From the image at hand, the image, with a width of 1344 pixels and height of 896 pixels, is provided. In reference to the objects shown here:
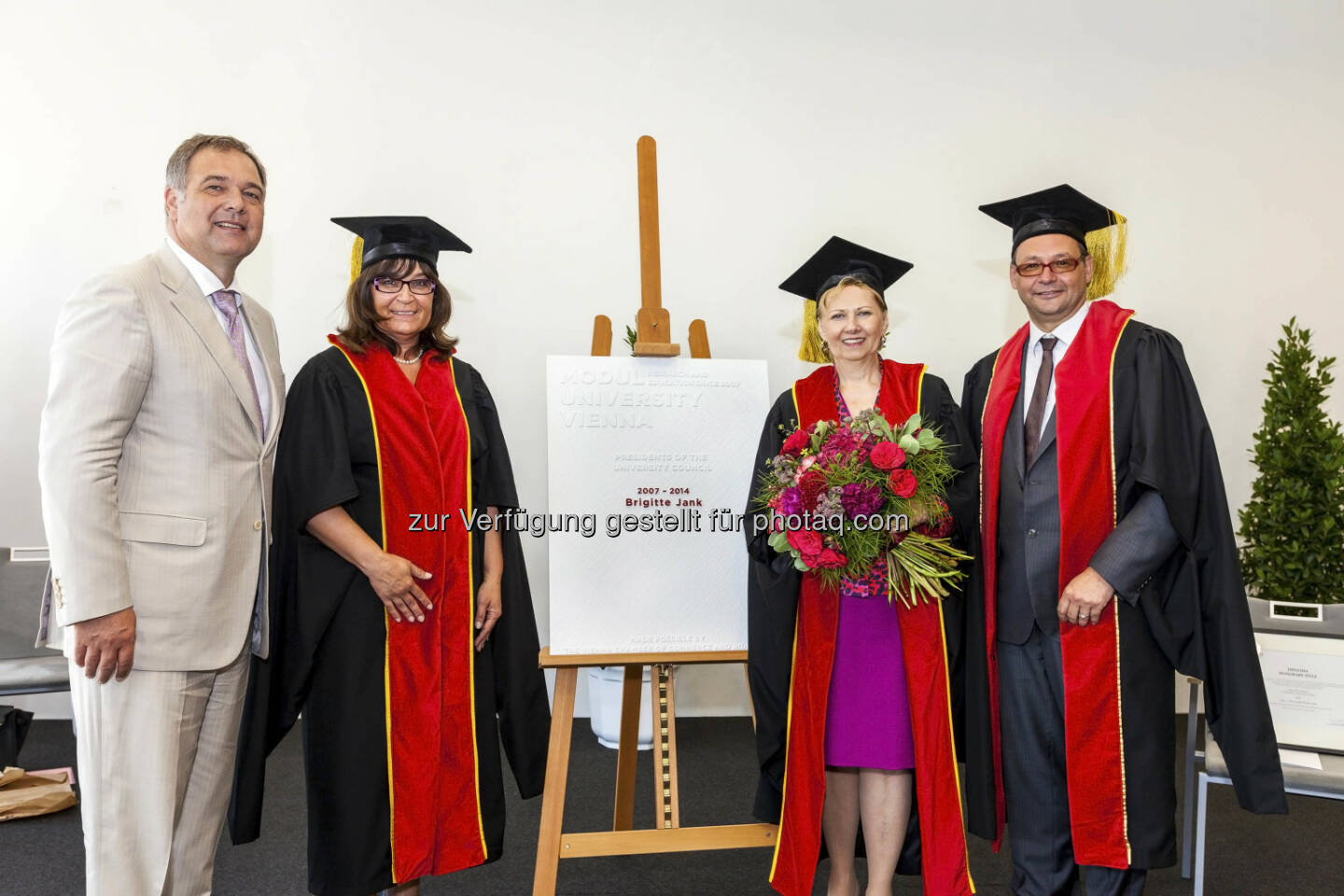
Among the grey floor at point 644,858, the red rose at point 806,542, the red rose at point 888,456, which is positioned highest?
the red rose at point 888,456

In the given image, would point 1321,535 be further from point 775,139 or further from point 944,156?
point 775,139

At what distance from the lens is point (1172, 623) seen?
2.31m

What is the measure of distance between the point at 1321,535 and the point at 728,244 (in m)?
3.22

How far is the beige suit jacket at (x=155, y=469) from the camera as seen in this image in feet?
5.94

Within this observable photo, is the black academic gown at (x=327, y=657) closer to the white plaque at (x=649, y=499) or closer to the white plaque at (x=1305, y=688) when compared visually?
the white plaque at (x=649, y=499)

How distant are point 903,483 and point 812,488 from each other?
21cm

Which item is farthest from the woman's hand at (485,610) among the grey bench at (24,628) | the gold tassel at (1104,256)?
the grey bench at (24,628)

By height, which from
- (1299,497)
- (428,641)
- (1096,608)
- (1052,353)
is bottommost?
(428,641)

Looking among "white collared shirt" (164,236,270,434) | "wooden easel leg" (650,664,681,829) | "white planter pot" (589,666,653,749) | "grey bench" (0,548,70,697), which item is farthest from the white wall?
"white collared shirt" (164,236,270,434)

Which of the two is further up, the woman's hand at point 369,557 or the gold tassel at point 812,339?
the gold tassel at point 812,339

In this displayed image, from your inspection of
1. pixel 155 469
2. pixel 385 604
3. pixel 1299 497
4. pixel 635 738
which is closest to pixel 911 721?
pixel 635 738

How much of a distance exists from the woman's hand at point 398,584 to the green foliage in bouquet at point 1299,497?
3.67 meters

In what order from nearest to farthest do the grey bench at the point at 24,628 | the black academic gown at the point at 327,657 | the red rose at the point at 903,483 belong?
1. the red rose at the point at 903,483
2. the black academic gown at the point at 327,657
3. the grey bench at the point at 24,628

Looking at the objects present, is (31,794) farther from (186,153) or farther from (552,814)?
(186,153)
